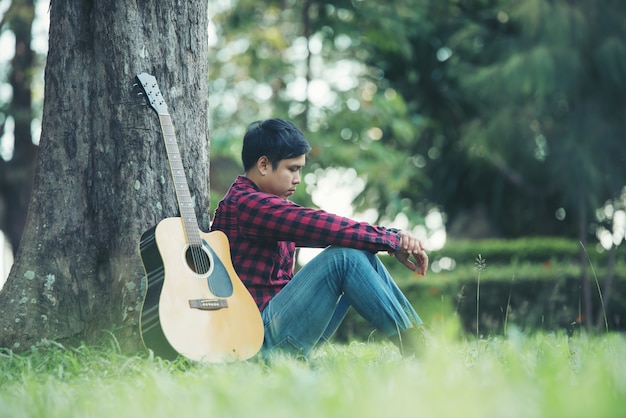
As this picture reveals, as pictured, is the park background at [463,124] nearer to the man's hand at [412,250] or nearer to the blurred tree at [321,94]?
the blurred tree at [321,94]

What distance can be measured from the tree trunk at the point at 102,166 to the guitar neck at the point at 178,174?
0.34ft

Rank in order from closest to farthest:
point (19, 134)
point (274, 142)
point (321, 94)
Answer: point (274, 142) → point (321, 94) → point (19, 134)

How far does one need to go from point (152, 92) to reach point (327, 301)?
4.27 ft

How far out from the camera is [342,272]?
352cm

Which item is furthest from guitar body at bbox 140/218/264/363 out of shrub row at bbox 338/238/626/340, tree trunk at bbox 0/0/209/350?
shrub row at bbox 338/238/626/340

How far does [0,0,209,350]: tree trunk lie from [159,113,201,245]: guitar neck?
0.34 ft

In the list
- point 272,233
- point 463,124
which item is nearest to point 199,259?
point 272,233

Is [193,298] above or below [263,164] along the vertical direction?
below

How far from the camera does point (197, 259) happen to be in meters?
3.60

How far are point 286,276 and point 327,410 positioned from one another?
1.85m

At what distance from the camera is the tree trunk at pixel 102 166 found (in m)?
3.94

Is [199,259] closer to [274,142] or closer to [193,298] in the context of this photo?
[193,298]

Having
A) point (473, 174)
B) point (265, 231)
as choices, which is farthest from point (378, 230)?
point (473, 174)

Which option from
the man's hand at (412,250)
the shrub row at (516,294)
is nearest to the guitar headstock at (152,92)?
the man's hand at (412,250)
